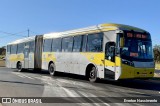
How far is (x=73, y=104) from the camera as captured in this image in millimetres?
11008

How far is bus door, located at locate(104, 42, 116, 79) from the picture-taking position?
17.5 meters

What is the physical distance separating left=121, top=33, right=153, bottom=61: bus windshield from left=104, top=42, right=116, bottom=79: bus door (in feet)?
2.39

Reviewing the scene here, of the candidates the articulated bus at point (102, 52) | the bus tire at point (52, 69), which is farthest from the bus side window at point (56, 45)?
the bus tire at point (52, 69)

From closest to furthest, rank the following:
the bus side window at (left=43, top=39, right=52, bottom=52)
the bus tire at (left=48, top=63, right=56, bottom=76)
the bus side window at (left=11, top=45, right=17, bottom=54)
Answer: the bus tire at (left=48, top=63, right=56, bottom=76)
the bus side window at (left=43, top=39, right=52, bottom=52)
the bus side window at (left=11, top=45, right=17, bottom=54)

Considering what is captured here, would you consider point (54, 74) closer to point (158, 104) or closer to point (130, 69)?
point (130, 69)

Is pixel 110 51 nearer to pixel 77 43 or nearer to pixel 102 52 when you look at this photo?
pixel 102 52

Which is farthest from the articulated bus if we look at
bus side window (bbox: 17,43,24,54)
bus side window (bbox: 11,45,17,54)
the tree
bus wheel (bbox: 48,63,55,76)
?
the tree

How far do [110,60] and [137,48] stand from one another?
151cm

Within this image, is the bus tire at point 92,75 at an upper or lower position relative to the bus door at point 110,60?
lower

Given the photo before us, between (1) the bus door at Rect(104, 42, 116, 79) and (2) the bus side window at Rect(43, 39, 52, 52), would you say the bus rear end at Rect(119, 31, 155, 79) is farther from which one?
(2) the bus side window at Rect(43, 39, 52, 52)

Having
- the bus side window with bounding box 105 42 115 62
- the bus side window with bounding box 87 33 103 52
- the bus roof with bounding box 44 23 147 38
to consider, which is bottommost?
the bus side window with bounding box 105 42 115 62

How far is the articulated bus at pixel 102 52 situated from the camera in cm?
1706

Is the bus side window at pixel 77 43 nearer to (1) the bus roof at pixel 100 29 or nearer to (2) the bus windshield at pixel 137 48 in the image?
(1) the bus roof at pixel 100 29

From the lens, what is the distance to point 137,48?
17.5m
